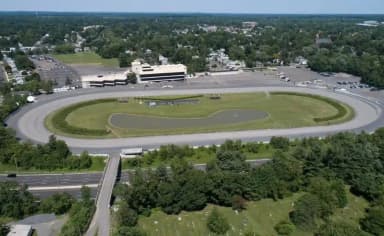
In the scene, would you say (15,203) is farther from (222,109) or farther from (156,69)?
(156,69)

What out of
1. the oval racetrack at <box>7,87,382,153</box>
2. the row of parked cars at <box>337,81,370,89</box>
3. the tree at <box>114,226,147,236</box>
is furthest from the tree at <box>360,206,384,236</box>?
the row of parked cars at <box>337,81,370,89</box>

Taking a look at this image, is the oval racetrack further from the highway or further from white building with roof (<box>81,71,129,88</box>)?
white building with roof (<box>81,71,129,88</box>)

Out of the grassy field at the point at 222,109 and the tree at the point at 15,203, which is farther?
the grassy field at the point at 222,109

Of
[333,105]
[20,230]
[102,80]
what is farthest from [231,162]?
[102,80]

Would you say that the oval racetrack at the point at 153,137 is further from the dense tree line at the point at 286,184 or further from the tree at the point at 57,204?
the tree at the point at 57,204

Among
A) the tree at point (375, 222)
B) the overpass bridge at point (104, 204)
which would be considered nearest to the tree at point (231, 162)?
the overpass bridge at point (104, 204)

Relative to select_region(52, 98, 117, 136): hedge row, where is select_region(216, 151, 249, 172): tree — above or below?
above
